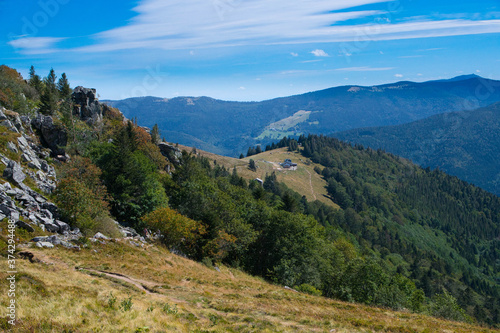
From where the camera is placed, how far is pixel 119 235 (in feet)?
124

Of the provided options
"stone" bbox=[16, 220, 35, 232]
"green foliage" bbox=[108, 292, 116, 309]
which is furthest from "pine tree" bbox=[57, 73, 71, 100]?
"green foliage" bbox=[108, 292, 116, 309]

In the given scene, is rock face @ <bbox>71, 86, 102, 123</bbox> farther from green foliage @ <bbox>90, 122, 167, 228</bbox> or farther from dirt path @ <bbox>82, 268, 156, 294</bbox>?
dirt path @ <bbox>82, 268, 156, 294</bbox>

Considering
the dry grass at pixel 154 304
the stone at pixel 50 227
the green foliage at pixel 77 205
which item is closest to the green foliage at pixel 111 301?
the dry grass at pixel 154 304

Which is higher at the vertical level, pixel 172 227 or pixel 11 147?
pixel 11 147

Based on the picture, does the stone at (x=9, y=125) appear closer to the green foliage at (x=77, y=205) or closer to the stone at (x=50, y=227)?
the green foliage at (x=77, y=205)

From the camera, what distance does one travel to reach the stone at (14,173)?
3184 cm

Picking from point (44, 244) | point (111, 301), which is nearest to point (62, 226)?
point (44, 244)

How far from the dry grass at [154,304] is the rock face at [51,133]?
106 ft

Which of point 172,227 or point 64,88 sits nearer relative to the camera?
point 172,227

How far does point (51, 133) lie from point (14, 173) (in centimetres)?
2633

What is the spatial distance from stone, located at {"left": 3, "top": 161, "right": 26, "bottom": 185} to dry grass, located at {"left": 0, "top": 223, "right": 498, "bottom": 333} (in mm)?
11815

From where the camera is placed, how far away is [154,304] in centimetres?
1933

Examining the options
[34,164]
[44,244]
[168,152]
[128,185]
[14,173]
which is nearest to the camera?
[44,244]

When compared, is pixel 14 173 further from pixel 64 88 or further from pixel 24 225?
pixel 64 88
